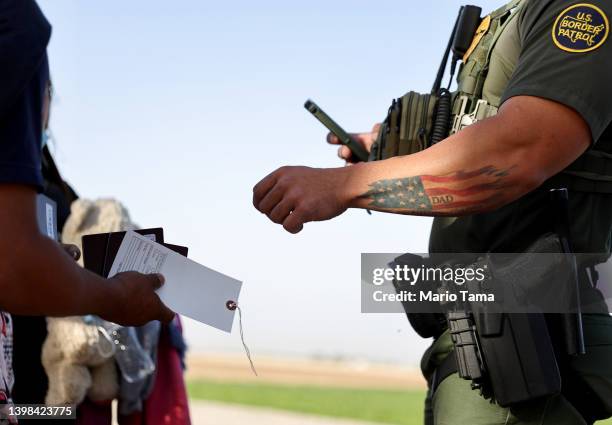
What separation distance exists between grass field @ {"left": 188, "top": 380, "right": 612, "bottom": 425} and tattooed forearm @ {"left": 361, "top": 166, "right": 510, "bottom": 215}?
1219cm

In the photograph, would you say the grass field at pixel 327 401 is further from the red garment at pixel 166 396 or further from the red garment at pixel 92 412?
the red garment at pixel 92 412

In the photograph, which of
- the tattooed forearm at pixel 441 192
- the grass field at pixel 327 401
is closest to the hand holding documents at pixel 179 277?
the tattooed forearm at pixel 441 192

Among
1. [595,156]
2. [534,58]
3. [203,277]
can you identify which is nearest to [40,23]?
[203,277]

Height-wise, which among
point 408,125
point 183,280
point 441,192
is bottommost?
point 183,280

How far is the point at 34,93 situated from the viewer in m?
1.92

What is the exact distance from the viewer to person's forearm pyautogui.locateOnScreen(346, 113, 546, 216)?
7.93 ft

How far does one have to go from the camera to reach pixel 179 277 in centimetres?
245

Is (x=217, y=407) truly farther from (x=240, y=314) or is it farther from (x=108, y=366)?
(x=240, y=314)

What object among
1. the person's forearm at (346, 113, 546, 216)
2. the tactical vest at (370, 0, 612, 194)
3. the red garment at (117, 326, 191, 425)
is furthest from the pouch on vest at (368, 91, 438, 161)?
the red garment at (117, 326, 191, 425)

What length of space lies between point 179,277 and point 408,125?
3.55ft

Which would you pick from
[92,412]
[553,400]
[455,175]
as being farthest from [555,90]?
[92,412]

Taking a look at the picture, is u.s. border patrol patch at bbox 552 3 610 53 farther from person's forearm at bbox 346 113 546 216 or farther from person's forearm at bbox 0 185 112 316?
person's forearm at bbox 0 185 112 316

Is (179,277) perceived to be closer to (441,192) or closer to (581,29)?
(441,192)

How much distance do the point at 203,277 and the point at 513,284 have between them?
0.91 meters
